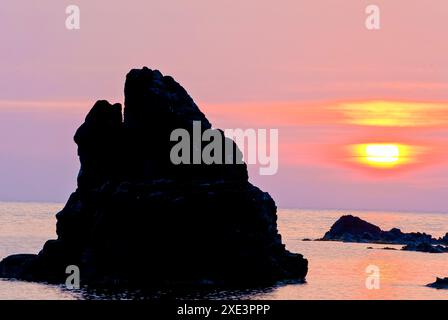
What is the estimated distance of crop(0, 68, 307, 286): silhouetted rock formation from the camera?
9844 centimetres

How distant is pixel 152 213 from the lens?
97.8 metres

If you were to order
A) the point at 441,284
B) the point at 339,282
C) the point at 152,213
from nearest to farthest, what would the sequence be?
1. the point at 152,213
2. the point at 441,284
3. the point at 339,282

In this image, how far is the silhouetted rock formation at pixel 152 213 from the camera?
9844 cm

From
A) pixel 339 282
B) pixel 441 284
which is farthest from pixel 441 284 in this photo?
pixel 339 282

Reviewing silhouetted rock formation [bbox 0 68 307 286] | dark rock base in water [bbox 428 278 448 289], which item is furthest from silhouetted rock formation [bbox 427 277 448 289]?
silhouetted rock formation [bbox 0 68 307 286]

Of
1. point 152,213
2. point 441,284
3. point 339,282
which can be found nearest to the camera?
point 152,213

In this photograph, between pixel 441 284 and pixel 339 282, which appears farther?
pixel 339 282

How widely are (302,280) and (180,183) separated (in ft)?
72.4

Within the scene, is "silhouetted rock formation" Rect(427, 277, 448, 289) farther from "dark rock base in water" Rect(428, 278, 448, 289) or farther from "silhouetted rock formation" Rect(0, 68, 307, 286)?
"silhouetted rock formation" Rect(0, 68, 307, 286)

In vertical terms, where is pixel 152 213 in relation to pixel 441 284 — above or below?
above

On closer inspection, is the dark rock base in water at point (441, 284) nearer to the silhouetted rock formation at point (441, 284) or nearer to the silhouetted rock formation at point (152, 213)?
the silhouetted rock formation at point (441, 284)

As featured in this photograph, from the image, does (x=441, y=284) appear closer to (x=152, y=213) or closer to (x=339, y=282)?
(x=339, y=282)
